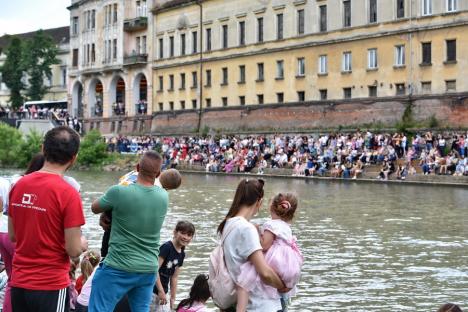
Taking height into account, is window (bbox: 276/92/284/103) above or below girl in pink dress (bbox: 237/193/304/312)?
above

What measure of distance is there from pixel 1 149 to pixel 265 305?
199 ft

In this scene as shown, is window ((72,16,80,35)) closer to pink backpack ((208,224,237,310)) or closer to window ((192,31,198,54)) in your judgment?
window ((192,31,198,54))

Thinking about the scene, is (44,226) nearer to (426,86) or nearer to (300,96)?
(426,86)

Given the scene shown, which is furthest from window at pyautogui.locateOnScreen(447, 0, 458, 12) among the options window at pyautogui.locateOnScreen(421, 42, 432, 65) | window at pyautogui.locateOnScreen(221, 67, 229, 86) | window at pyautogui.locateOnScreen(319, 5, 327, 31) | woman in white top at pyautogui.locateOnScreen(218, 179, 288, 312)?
woman in white top at pyautogui.locateOnScreen(218, 179, 288, 312)

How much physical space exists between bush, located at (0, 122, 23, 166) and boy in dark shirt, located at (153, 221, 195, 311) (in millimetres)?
56430

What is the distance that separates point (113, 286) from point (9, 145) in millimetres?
59870

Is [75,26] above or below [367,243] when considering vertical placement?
above

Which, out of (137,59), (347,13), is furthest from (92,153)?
(137,59)

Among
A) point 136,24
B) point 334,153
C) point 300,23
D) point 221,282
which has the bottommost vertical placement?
point 221,282

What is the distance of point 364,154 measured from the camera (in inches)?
1889

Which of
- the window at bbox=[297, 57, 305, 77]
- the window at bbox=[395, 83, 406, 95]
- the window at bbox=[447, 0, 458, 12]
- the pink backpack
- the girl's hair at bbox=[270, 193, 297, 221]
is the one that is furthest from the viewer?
the window at bbox=[297, 57, 305, 77]

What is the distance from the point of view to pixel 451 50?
5203cm

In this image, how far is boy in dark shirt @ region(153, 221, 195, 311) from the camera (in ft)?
32.4

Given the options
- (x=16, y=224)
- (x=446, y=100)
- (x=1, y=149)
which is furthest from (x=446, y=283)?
(x=1, y=149)
